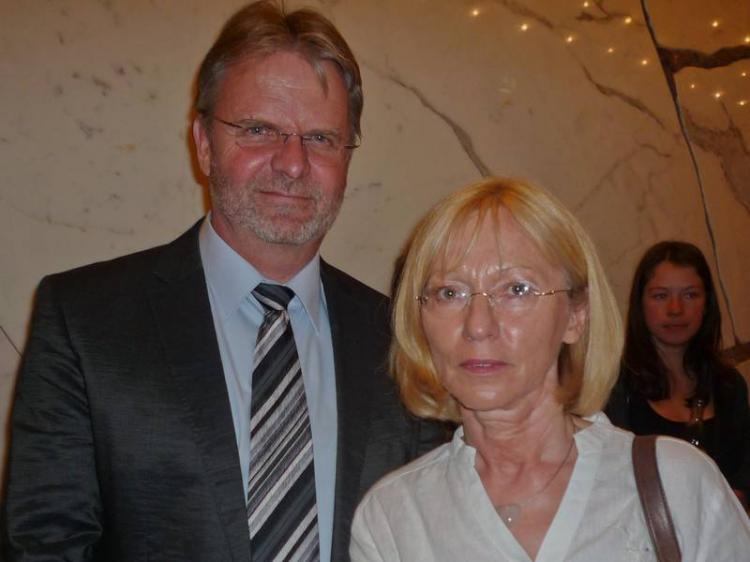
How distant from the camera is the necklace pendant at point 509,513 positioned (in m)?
1.50

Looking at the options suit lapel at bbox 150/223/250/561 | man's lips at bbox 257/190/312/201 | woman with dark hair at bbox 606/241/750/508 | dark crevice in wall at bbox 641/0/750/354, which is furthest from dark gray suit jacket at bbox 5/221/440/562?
dark crevice in wall at bbox 641/0/750/354

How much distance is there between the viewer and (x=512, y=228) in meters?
1.55

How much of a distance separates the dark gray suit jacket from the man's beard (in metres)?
0.19

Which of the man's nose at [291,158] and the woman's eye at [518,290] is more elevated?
the man's nose at [291,158]

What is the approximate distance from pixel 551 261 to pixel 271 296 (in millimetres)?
598

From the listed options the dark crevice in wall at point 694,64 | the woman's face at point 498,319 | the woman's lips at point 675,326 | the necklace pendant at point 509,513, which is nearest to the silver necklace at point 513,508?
the necklace pendant at point 509,513

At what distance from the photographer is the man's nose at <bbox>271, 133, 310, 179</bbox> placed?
1791mm

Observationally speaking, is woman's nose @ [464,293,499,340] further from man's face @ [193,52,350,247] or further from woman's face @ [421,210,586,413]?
man's face @ [193,52,350,247]

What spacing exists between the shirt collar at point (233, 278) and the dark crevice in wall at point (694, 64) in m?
2.23

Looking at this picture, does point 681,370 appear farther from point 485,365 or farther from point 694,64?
point 485,365

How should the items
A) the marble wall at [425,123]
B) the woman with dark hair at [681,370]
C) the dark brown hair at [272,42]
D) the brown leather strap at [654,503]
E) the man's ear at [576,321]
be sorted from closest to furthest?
1. the brown leather strap at [654,503]
2. the man's ear at [576,321]
3. the dark brown hair at [272,42]
4. the marble wall at [425,123]
5. the woman with dark hair at [681,370]

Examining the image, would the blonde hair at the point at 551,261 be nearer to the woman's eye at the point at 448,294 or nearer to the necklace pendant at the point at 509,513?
the woman's eye at the point at 448,294

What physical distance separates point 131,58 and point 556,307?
1302 millimetres

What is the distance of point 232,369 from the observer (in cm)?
178
